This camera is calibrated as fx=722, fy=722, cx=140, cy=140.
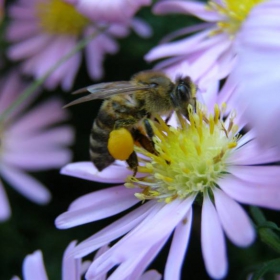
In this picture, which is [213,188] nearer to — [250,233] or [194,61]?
[250,233]

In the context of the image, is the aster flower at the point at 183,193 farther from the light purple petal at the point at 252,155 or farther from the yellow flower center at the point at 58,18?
the yellow flower center at the point at 58,18

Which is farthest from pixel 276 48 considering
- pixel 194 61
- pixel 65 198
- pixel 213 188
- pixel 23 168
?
pixel 23 168

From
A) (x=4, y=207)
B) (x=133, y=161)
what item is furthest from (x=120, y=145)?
(x=4, y=207)

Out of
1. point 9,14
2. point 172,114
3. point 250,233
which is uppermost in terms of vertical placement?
→ point 9,14

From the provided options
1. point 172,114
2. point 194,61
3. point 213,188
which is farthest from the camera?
point 194,61

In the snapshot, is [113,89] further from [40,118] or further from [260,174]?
[40,118]

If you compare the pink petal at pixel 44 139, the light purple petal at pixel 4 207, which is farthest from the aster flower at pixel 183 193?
the pink petal at pixel 44 139
